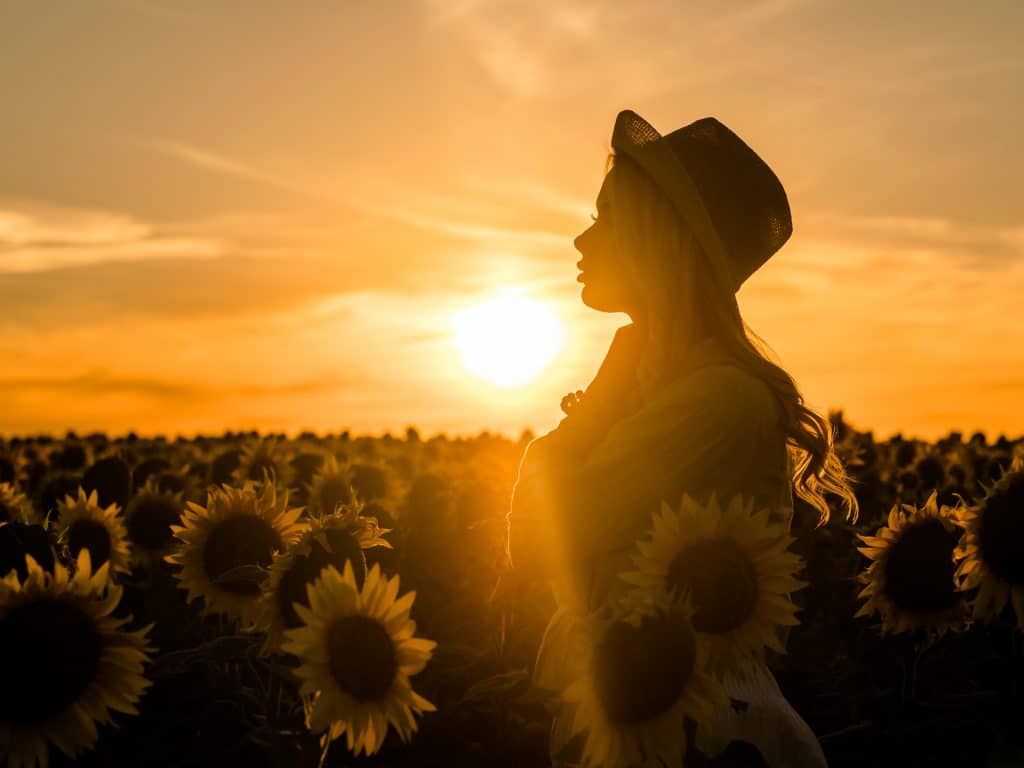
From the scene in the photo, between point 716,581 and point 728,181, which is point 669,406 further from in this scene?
point 728,181

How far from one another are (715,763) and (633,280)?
2.05 m

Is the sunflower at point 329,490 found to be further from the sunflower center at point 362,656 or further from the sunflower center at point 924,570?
the sunflower center at point 362,656

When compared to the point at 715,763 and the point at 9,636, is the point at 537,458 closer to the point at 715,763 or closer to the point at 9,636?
the point at 715,763

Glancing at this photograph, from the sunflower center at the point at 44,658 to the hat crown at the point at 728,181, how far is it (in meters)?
2.96

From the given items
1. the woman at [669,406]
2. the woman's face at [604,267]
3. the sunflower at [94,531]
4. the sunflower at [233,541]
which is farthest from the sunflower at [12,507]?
the woman's face at [604,267]

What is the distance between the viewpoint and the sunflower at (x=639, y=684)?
13.5 ft

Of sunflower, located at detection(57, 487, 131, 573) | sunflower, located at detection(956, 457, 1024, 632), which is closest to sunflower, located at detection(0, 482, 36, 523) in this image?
sunflower, located at detection(57, 487, 131, 573)

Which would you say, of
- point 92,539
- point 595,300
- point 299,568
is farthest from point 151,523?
point 595,300

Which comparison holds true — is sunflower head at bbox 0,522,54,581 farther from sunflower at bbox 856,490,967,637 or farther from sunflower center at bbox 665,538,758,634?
sunflower at bbox 856,490,967,637

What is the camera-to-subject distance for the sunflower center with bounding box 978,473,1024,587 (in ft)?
22.4

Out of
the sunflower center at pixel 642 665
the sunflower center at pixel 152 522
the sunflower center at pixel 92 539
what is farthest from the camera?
the sunflower center at pixel 152 522

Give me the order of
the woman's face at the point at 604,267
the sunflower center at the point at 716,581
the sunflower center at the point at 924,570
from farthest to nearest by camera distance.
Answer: the sunflower center at the point at 924,570 < the woman's face at the point at 604,267 < the sunflower center at the point at 716,581

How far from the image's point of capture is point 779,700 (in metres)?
5.12

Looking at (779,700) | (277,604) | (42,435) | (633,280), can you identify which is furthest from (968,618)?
(42,435)
